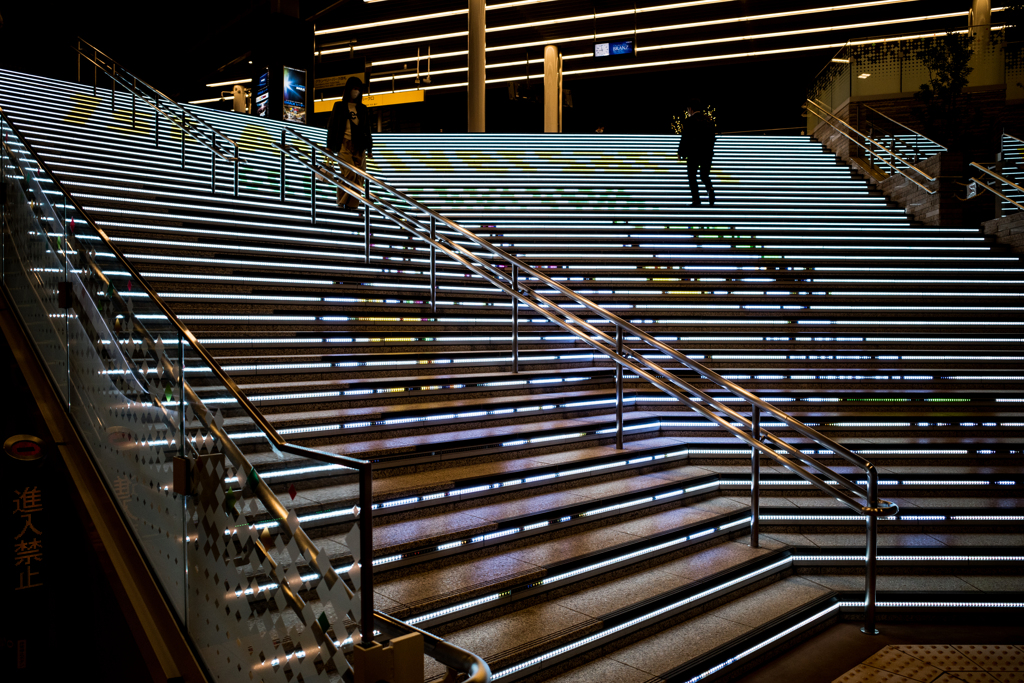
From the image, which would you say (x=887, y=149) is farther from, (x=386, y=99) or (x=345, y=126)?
(x=386, y=99)

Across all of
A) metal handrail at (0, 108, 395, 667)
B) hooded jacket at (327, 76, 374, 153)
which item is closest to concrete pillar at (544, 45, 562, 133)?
hooded jacket at (327, 76, 374, 153)

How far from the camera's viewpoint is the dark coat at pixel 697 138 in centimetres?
1008

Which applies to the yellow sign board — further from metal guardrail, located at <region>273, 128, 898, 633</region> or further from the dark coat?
metal guardrail, located at <region>273, 128, 898, 633</region>

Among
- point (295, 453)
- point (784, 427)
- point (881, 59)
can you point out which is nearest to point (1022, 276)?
point (784, 427)

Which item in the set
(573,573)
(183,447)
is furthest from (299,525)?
(573,573)

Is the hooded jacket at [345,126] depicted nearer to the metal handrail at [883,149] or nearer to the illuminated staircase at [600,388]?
the illuminated staircase at [600,388]

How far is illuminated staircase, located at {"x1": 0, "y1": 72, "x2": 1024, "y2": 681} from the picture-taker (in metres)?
3.82

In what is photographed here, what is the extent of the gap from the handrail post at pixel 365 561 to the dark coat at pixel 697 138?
9068 millimetres

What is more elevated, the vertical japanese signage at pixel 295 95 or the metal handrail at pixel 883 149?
the vertical japanese signage at pixel 295 95

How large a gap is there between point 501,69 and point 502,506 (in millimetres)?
22771

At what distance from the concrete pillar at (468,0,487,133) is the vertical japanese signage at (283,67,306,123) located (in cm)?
433

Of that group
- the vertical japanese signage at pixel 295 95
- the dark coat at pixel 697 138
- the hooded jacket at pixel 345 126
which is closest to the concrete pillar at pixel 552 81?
the vertical japanese signage at pixel 295 95

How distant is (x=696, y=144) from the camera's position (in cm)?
1022

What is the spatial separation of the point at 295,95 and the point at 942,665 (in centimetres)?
1822
